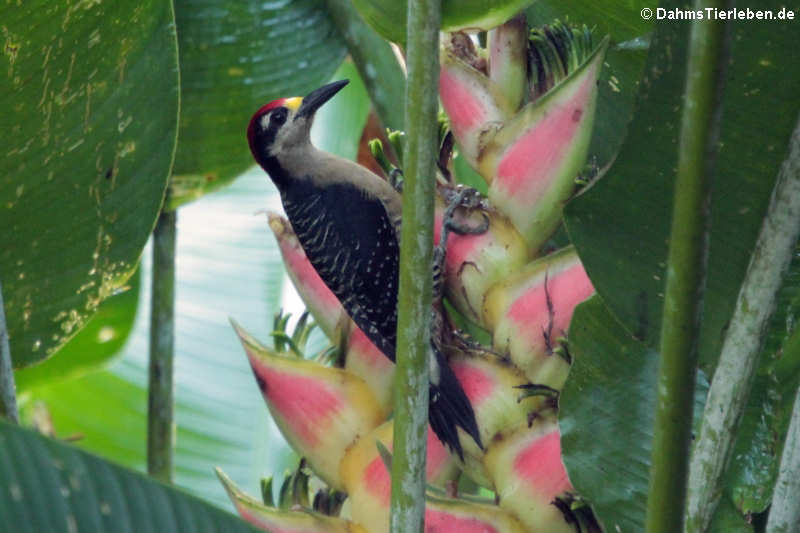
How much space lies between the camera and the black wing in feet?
4.90

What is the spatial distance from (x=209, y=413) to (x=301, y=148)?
52cm

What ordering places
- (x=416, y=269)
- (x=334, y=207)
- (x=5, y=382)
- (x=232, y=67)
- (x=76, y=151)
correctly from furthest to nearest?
(x=334, y=207) → (x=232, y=67) → (x=76, y=151) → (x=5, y=382) → (x=416, y=269)

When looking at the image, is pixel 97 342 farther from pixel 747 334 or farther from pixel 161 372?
pixel 747 334

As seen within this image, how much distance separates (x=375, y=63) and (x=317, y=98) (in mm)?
302

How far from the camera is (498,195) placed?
3.22 feet

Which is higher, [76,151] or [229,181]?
[76,151]

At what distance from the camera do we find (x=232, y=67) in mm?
1381

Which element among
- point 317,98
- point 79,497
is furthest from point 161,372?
point 79,497

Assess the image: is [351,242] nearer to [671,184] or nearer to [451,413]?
[451,413]

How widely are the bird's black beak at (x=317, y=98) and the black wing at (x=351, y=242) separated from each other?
0.46 ft

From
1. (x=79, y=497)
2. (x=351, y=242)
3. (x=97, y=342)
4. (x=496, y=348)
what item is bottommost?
(x=97, y=342)

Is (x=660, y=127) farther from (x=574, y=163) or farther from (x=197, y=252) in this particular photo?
(x=197, y=252)

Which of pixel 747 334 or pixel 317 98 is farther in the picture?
pixel 317 98

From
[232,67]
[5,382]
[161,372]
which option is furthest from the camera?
[232,67]
